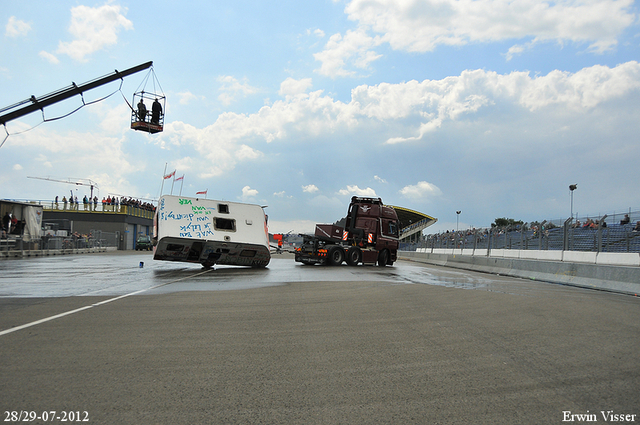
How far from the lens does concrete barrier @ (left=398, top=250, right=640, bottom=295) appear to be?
12.2 meters

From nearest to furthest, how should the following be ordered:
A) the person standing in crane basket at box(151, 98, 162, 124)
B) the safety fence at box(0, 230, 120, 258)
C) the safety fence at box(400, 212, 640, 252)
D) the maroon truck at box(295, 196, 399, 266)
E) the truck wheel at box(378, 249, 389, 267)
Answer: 1. the safety fence at box(400, 212, 640, 252)
2. the maroon truck at box(295, 196, 399, 266)
3. the truck wheel at box(378, 249, 389, 267)
4. the safety fence at box(0, 230, 120, 258)
5. the person standing in crane basket at box(151, 98, 162, 124)

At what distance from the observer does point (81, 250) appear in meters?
41.4

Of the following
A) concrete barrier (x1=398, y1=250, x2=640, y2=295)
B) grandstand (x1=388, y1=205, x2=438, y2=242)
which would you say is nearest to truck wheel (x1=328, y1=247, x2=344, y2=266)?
concrete barrier (x1=398, y1=250, x2=640, y2=295)

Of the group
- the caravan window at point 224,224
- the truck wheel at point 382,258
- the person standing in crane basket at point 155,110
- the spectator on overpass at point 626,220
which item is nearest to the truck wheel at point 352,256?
the truck wheel at point 382,258

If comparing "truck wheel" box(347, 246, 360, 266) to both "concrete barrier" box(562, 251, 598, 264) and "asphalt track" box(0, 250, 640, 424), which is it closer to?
"concrete barrier" box(562, 251, 598, 264)

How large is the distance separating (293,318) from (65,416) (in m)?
4.25

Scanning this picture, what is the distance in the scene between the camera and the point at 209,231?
1827cm

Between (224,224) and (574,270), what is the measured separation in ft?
40.5

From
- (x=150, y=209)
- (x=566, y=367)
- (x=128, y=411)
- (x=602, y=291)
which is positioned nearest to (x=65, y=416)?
(x=128, y=411)

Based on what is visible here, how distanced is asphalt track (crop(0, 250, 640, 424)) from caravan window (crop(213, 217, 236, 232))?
9709 millimetres

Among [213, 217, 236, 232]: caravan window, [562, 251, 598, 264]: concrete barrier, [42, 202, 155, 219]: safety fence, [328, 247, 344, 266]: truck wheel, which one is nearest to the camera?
[213, 217, 236, 232]: caravan window

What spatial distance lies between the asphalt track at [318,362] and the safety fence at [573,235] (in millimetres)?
12850

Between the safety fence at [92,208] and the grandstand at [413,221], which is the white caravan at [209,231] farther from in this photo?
the grandstand at [413,221]

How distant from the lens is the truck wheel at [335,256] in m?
22.9
